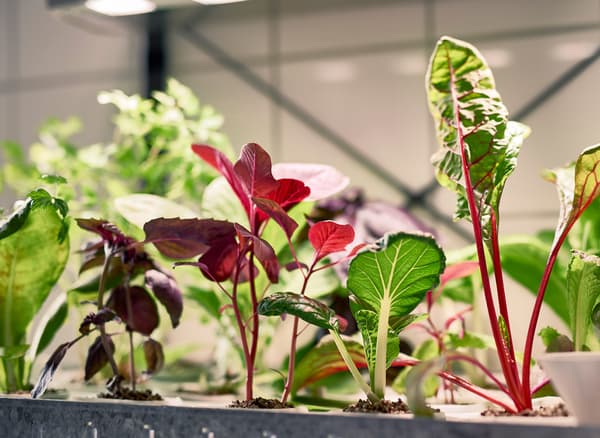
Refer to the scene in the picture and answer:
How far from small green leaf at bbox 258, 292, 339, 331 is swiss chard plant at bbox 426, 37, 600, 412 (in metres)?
0.14

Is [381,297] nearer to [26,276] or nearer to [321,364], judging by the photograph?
[321,364]

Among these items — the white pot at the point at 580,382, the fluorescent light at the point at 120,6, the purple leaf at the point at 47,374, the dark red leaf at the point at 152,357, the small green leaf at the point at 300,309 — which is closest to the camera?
the white pot at the point at 580,382

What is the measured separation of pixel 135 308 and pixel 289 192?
0.24 m

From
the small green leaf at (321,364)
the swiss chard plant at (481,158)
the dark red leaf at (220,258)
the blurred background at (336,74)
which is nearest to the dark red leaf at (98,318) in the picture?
the dark red leaf at (220,258)

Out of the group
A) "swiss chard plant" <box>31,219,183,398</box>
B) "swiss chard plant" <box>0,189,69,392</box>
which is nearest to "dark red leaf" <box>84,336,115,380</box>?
"swiss chard plant" <box>31,219,183,398</box>

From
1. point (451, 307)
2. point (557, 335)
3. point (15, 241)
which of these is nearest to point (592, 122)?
point (451, 307)

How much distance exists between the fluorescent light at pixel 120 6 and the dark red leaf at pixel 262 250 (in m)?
0.80

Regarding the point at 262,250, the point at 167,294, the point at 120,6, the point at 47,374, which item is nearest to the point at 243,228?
the point at 262,250

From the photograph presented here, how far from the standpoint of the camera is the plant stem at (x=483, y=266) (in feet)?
2.31

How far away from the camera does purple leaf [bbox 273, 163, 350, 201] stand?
0.82 meters

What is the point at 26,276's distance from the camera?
3.04ft

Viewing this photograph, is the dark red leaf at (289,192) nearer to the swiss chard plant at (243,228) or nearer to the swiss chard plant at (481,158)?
the swiss chard plant at (243,228)

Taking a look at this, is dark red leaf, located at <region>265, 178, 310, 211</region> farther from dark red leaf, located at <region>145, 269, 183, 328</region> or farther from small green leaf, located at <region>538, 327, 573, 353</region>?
small green leaf, located at <region>538, 327, 573, 353</region>

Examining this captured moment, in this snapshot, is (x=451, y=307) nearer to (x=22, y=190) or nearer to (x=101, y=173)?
(x=101, y=173)
